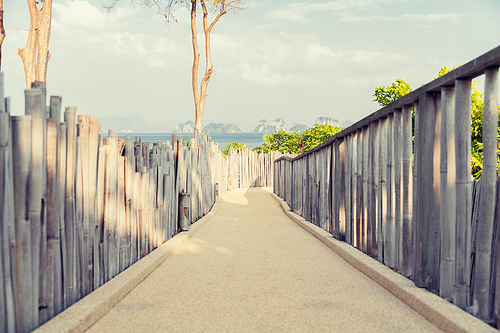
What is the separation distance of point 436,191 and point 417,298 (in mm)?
742

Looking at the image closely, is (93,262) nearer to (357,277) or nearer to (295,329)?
(295,329)

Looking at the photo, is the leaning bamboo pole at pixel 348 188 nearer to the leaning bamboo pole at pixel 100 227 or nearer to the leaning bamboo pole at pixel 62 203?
the leaning bamboo pole at pixel 100 227

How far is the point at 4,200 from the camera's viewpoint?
188cm

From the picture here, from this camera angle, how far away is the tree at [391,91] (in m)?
10.3

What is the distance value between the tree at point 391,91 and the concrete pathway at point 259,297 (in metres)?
6.95

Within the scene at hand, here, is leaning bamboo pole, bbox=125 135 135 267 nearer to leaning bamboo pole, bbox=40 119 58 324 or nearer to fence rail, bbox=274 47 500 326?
leaning bamboo pole, bbox=40 119 58 324

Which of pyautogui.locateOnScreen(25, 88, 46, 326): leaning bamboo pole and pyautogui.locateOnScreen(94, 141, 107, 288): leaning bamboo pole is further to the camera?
pyautogui.locateOnScreen(94, 141, 107, 288): leaning bamboo pole

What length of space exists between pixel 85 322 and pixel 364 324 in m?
1.78

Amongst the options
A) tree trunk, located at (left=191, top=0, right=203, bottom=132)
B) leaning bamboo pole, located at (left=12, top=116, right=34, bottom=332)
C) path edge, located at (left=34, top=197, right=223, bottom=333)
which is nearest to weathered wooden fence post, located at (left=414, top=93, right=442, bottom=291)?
path edge, located at (left=34, top=197, right=223, bottom=333)

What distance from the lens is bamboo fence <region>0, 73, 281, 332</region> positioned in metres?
1.96

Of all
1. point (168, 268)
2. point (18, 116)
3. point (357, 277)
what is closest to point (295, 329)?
point (357, 277)

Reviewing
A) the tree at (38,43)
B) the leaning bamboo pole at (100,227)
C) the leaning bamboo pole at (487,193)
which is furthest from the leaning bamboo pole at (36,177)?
the tree at (38,43)

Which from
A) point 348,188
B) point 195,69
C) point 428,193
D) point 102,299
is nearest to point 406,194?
point 428,193

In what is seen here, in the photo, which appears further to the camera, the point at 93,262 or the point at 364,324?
the point at 93,262
